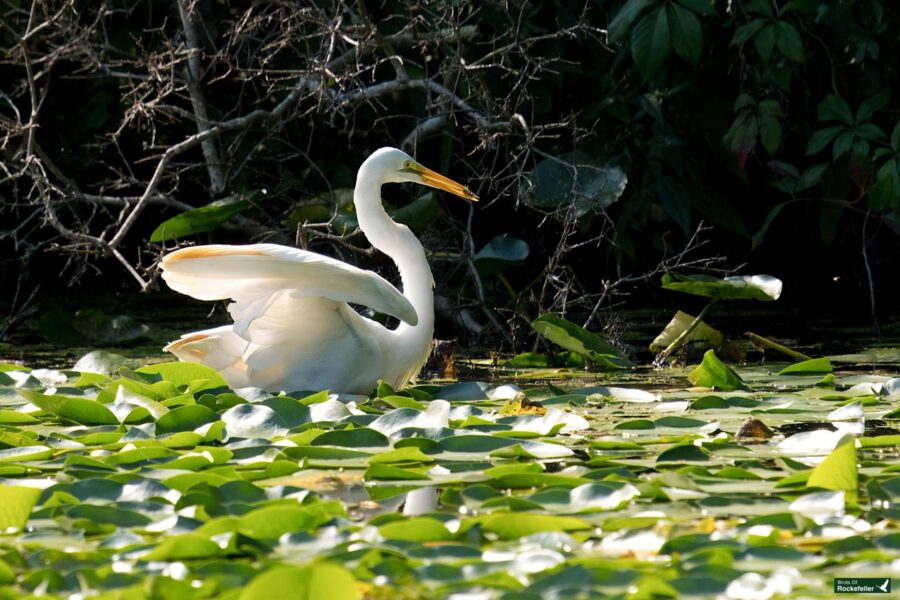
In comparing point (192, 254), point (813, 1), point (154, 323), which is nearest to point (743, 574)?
point (192, 254)

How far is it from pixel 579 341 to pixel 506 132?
3.70ft

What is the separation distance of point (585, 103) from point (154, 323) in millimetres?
2645

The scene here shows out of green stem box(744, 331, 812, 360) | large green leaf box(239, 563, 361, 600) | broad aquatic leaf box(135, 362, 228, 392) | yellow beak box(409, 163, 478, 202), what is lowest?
green stem box(744, 331, 812, 360)

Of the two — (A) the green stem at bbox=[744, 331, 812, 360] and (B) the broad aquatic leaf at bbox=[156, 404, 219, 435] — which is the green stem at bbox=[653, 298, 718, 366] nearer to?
(A) the green stem at bbox=[744, 331, 812, 360]

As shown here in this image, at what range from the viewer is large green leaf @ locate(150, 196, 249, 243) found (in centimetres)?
582

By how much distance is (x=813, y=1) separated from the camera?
20.4 feet

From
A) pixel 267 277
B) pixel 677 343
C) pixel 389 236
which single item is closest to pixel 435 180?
pixel 389 236

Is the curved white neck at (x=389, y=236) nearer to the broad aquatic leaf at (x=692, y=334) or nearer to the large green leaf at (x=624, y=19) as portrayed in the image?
the broad aquatic leaf at (x=692, y=334)

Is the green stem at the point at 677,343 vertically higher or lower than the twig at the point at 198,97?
lower

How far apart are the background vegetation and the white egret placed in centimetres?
88

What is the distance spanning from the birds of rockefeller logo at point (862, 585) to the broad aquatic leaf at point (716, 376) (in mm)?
2155

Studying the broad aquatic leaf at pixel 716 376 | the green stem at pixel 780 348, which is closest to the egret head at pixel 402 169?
the broad aquatic leaf at pixel 716 376

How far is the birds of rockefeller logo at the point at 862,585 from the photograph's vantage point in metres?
2.15

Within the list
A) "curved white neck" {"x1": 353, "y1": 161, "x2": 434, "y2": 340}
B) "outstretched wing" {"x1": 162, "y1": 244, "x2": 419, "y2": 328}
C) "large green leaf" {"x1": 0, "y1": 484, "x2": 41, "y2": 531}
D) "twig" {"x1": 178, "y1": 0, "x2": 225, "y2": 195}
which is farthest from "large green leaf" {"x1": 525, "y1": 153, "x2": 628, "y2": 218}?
"large green leaf" {"x1": 0, "y1": 484, "x2": 41, "y2": 531}
